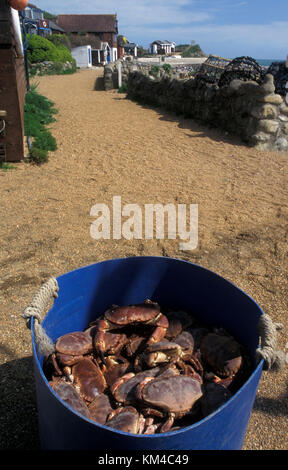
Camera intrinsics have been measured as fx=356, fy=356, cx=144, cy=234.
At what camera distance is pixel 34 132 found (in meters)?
8.35

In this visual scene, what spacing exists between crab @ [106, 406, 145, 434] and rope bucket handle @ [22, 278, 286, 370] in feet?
1.68

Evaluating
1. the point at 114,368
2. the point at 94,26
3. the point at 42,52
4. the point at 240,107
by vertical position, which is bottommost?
the point at 114,368

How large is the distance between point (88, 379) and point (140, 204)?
3.81 metres

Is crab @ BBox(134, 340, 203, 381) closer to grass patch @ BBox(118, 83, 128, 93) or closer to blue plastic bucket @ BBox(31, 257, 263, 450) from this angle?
blue plastic bucket @ BBox(31, 257, 263, 450)

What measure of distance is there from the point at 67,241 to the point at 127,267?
217 centimetres

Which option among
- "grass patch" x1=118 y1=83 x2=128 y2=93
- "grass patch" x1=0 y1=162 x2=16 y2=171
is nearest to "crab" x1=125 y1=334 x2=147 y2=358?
"grass patch" x1=0 y1=162 x2=16 y2=171

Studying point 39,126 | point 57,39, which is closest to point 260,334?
point 39,126

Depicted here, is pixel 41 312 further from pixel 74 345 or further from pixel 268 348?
pixel 268 348

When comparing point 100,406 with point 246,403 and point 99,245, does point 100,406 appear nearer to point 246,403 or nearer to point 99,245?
point 246,403

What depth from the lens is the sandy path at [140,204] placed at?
2.60 m

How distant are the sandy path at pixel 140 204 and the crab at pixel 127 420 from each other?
82cm

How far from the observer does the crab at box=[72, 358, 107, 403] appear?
6.29ft

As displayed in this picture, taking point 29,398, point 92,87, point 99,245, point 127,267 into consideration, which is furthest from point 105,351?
point 92,87

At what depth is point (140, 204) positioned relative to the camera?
5551 millimetres
